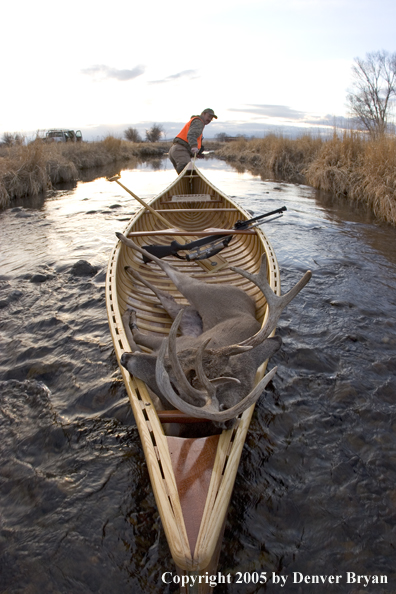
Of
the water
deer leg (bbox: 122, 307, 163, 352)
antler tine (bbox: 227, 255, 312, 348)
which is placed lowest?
the water

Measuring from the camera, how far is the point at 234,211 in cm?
702

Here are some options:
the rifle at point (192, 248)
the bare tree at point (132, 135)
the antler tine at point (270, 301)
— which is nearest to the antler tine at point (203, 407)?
the antler tine at point (270, 301)

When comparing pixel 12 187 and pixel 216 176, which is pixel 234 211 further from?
pixel 216 176

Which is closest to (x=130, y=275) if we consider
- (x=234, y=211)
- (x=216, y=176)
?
(x=234, y=211)

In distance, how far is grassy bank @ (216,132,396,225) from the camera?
9.85 metres

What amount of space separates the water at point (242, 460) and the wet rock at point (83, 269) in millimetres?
450

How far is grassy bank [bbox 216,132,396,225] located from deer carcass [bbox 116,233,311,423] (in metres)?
7.64

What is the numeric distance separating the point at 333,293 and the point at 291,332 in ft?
5.07

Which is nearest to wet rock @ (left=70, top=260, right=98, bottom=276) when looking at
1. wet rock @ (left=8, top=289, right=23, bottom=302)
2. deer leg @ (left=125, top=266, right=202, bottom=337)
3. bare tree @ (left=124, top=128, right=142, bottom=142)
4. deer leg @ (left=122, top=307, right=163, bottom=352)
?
wet rock @ (left=8, top=289, right=23, bottom=302)

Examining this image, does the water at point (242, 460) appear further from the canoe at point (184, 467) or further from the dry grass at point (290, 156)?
the dry grass at point (290, 156)

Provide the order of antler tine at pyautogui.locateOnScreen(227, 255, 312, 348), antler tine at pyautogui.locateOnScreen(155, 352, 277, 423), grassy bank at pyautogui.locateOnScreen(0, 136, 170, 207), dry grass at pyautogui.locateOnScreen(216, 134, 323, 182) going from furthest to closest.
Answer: dry grass at pyautogui.locateOnScreen(216, 134, 323, 182) < grassy bank at pyautogui.locateOnScreen(0, 136, 170, 207) < antler tine at pyautogui.locateOnScreen(227, 255, 312, 348) < antler tine at pyautogui.locateOnScreen(155, 352, 277, 423)

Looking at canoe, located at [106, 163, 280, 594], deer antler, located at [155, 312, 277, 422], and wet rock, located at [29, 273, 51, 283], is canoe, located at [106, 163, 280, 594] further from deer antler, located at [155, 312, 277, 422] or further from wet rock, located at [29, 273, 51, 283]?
wet rock, located at [29, 273, 51, 283]

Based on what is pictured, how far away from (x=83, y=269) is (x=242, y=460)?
4.93m

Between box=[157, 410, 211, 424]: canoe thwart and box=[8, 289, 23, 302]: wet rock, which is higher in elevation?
box=[157, 410, 211, 424]: canoe thwart
